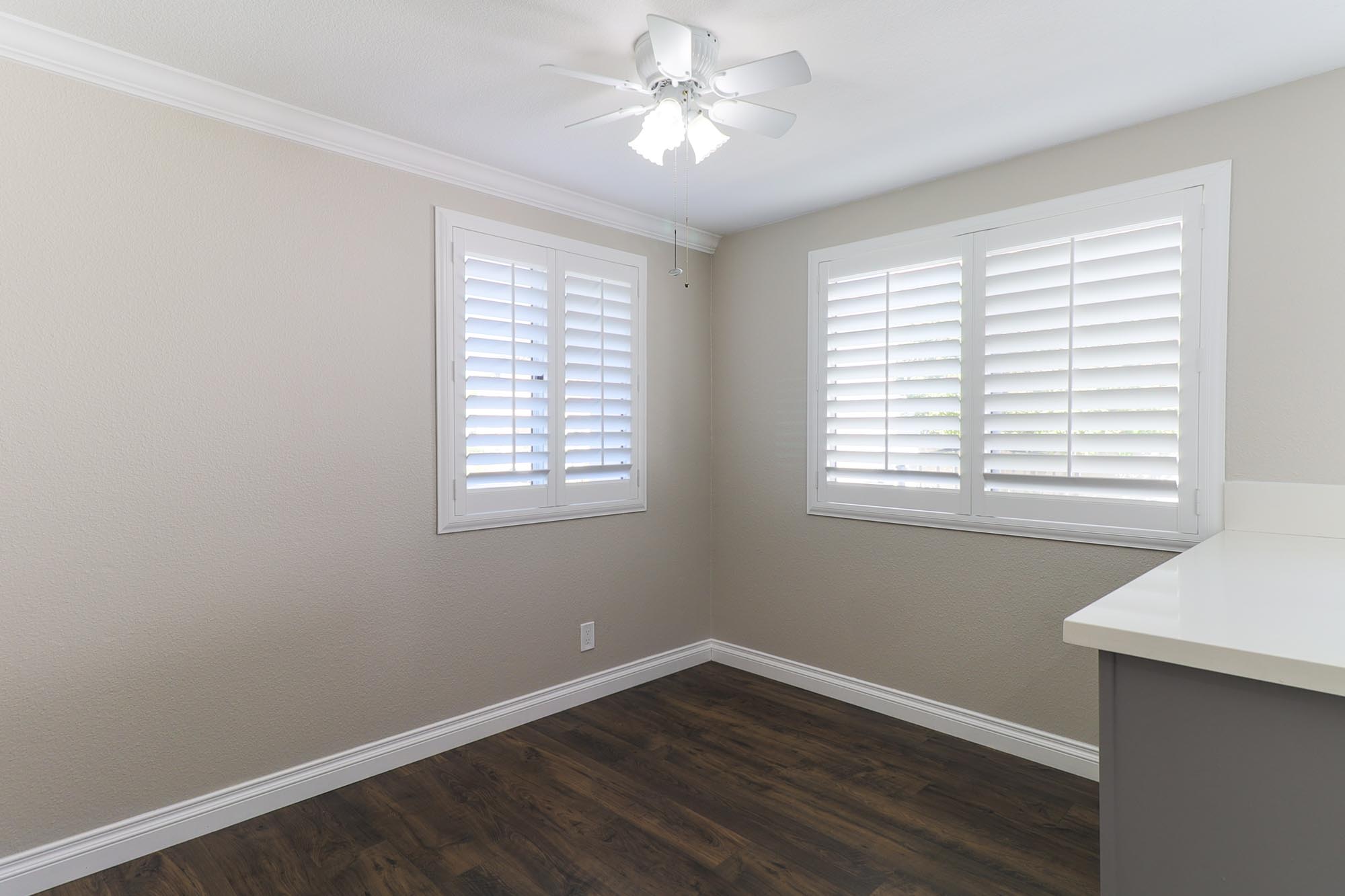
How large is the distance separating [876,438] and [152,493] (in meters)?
2.73

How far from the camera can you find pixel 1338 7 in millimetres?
1745

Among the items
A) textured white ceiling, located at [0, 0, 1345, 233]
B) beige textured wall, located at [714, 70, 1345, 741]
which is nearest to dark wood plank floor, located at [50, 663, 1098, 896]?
beige textured wall, located at [714, 70, 1345, 741]

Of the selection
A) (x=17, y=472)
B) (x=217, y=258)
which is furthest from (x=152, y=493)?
(x=217, y=258)

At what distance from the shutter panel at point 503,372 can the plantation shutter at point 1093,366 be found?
1.86m

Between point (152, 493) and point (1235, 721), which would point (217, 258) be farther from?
point (1235, 721)

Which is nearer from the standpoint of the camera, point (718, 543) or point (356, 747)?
point (356, 747)

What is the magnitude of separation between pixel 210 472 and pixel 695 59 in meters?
1.95

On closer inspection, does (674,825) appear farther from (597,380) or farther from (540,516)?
(597,380)

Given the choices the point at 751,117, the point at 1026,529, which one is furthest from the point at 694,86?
the point at 1026,529

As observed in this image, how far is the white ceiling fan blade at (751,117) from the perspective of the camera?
199 cm

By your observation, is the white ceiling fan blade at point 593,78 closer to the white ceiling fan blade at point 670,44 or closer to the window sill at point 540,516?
the white ceiling fan blade at point 670,44

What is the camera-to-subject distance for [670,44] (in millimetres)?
1684

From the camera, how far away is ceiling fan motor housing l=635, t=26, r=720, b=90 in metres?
1.86

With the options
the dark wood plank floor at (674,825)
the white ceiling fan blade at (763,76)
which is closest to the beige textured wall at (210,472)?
→ the dark wood plank floor at (674,825)
